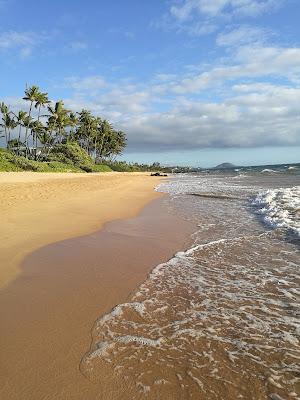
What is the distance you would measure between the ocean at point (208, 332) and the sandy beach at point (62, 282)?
23cm

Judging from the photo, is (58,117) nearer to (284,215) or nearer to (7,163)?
(7,163)

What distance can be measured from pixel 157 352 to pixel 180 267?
2.69 metres

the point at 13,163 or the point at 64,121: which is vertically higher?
the point at 64,121

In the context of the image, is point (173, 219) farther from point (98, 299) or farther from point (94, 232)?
point (98, 299)

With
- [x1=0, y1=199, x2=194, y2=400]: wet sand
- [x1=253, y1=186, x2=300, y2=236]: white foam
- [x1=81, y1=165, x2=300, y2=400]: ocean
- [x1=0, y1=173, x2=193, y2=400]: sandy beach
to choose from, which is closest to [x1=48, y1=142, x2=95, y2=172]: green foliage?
[x1=253, y1=186, x2=300, y2=236]: white foam

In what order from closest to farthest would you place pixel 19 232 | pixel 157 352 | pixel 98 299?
Answer: pixel 157 352 < pixel 98 299 < pixel 19 232

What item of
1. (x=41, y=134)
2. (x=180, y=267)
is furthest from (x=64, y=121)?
(x=180, y=267)

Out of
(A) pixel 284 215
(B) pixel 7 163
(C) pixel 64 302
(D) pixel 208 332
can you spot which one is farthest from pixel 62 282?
(B) pixel 7 163

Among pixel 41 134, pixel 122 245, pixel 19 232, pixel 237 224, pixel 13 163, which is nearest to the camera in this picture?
pixel 122 245

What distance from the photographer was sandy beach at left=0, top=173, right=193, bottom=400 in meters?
2.86

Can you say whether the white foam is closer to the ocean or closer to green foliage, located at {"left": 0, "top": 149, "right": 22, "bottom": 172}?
the ocean

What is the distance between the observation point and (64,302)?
4.31 meters

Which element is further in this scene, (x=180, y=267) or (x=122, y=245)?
(x=122, y=245)

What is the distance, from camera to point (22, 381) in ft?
9.11
